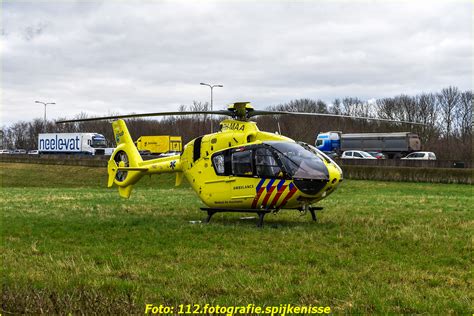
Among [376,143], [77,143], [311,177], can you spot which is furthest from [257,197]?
[77,143]

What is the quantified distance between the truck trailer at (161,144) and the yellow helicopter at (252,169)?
5993 cm

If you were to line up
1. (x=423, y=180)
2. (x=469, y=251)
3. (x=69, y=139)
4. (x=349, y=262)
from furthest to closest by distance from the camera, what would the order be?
(x=69, y=139)
(x=423, y=180)
(x=469, y=251)
(x=349, y=262)

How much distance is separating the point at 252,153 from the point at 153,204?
8.03 meters

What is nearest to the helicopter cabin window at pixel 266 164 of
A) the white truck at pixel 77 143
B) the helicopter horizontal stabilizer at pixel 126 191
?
the helicopter horizontal stabilizer at pixel 126 191

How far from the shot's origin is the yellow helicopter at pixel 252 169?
13547mm

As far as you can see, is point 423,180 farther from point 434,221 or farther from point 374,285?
point 374,285

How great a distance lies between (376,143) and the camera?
6800 cm

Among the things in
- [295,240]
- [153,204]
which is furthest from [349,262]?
[153,204]

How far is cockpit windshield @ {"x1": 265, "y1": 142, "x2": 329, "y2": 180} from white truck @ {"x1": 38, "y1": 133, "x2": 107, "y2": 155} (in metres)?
71.8

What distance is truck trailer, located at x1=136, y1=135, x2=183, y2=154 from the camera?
7619 centimetres

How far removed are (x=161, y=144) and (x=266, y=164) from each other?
6360cm

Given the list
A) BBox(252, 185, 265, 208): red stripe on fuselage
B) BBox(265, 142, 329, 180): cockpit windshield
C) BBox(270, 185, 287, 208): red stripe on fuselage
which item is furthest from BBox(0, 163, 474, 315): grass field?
BBox(265, 142, 329, 180): cockpit windshield

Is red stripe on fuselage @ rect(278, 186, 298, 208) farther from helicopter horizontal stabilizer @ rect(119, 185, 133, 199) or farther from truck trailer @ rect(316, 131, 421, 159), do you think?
truck trailer @ rect(316, 131, 421, 159)

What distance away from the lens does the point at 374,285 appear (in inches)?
308
